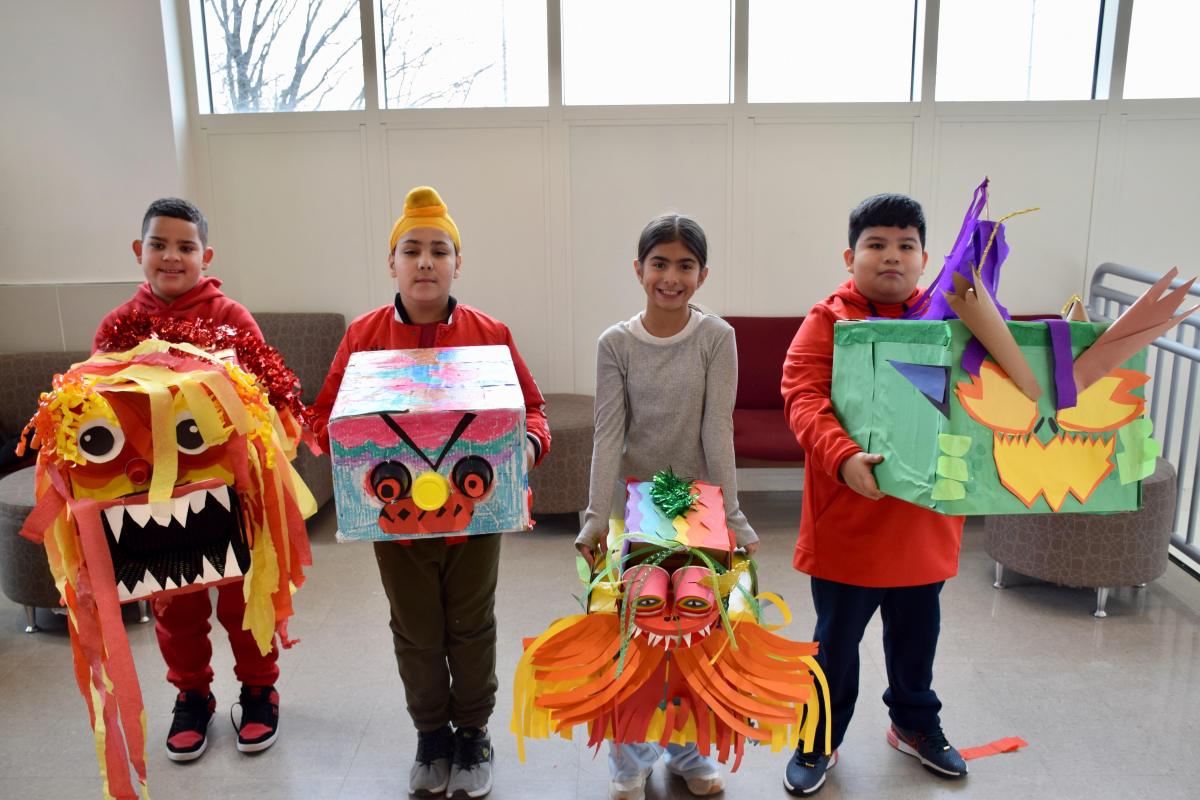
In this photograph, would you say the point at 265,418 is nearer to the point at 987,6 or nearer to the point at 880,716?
the point at 880,716

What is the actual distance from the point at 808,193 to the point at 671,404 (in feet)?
8.03

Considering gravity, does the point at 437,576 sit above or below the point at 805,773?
above

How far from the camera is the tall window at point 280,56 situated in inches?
161

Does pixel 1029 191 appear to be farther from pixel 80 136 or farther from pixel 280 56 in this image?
pixel 80 136

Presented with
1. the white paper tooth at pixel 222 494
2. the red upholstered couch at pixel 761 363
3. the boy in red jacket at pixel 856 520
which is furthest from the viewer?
the red upholstered couch at pixel 761 363

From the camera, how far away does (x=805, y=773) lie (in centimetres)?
206

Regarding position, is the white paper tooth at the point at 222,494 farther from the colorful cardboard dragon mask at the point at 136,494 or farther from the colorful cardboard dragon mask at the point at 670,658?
the colorful cardboard dragon mask at the point at 670,658

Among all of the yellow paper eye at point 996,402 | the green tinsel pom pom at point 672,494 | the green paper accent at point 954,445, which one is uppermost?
the yellow paper eye at point 996,402

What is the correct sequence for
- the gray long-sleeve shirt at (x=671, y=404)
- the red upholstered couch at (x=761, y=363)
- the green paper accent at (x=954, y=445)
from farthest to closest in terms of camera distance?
the red upholstered couch at (x=761, y=363) → the gray long-sleeve shirt at (x=671, y=404) → the green paper accent at (x=954, y=445)

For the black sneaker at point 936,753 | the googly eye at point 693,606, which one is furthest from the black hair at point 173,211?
the black sneaker at point 936,753

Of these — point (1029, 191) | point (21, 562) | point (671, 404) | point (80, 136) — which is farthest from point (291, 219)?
point (1029, 191)

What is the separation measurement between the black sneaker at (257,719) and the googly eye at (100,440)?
0.89 metres

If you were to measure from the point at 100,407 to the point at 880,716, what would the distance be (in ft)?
6.47

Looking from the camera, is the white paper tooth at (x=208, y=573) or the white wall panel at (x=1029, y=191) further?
the white wall panel at (x=1029, y=191)
